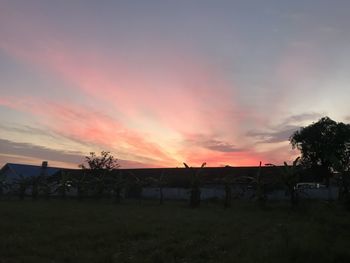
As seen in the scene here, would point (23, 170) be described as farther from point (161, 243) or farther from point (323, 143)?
point (161, 243)

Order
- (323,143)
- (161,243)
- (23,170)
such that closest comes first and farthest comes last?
(161,243) → (323,143) → (23,170)

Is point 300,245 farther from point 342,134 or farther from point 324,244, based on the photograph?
point 342,134

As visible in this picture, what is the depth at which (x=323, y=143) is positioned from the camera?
66812 millimetres

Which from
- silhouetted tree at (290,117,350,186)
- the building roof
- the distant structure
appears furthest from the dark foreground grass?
the building roof

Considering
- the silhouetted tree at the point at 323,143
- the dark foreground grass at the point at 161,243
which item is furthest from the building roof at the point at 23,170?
the dark foreground grass at the point at 161,243

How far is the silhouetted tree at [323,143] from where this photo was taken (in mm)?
65500

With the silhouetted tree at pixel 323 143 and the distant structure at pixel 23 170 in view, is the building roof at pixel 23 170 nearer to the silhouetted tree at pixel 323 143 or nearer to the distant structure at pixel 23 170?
the distant structure at pixel 23 170

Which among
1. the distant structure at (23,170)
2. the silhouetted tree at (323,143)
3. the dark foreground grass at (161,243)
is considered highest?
the silhouetted tree at (323,143)

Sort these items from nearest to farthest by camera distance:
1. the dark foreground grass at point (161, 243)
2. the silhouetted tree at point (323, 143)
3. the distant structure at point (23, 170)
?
the dark foreground grass at point (161, 243) < the silhouetted tree at point (323, 143) < the distant structure at point (23, 170)

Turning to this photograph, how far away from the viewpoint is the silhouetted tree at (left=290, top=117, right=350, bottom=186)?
65.5m

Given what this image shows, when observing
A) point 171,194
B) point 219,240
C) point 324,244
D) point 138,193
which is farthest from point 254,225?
point 138,193

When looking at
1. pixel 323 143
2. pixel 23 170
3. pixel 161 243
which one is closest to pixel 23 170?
pixel 23 170

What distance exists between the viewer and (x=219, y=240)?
16.7 m

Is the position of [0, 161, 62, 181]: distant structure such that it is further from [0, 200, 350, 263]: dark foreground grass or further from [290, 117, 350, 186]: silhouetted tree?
[0, 200, 350, 263]: dark foreground grass
